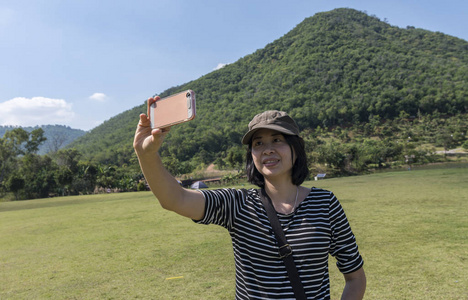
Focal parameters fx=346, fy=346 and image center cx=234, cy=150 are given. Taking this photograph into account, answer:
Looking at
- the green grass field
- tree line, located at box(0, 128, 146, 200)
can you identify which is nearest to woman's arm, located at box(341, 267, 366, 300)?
the green grass field

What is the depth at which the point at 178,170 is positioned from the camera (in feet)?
210

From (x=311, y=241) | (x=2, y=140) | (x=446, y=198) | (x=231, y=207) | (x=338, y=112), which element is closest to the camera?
(x=311, y=241)

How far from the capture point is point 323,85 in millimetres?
103125

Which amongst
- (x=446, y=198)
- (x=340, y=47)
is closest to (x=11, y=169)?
(x=446, y=198)

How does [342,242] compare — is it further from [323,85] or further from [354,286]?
[323,85]

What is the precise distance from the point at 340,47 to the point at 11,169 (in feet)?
331

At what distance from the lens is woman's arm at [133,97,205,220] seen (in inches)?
58.9

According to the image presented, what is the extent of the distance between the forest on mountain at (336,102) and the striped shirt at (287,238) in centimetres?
4611

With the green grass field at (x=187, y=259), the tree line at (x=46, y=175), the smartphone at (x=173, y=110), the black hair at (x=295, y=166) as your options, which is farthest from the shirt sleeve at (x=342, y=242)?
the tree line at (x=46, y=175)

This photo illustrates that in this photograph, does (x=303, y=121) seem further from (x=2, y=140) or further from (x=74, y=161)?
(x=2, y=140)

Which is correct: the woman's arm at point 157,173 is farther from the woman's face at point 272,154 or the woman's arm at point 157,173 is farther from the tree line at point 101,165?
the tree line at point 101,165

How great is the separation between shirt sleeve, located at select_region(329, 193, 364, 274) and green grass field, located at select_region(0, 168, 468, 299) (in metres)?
2.84

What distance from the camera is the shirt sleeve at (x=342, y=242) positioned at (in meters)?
1.76

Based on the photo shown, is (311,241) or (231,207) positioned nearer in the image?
(311,241)
